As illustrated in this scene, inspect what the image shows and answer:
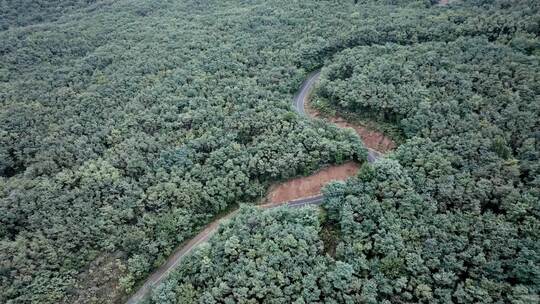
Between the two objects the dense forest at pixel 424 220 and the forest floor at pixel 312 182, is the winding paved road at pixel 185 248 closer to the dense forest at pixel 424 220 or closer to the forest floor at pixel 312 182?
the forest floor at pixel 312 182

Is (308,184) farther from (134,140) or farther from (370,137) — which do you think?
(134,140)

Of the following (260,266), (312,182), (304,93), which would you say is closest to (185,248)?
A: (260,266)

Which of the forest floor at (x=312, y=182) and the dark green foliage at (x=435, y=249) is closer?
the dark green foliage at (x=435, y=249)

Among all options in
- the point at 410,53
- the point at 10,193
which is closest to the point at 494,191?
the point at 410,53

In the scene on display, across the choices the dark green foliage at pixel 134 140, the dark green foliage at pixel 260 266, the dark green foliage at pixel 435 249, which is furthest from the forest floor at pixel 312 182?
the dark green foliage at pixel 435 249

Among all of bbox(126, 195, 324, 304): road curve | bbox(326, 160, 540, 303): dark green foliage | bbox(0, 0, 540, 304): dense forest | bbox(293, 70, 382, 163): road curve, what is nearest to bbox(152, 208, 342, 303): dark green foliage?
bbox(0, 0, 540, 304): dense forest
